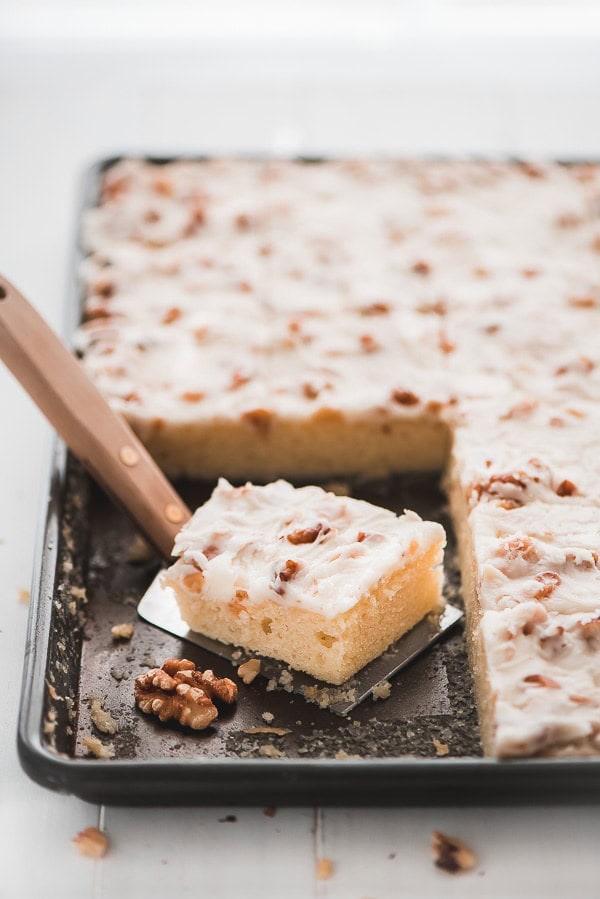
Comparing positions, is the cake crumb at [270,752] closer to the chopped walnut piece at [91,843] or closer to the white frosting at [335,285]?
the chopped walnut piece at [91,843]

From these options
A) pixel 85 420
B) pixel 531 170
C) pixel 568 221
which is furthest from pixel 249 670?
pixel 531 170

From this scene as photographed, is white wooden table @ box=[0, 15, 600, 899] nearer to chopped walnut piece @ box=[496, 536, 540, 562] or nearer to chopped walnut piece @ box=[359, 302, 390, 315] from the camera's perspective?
chopped walnut piece @ box=[496, 536, 540, 562]

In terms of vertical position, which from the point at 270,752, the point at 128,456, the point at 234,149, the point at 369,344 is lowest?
the point at 270,752

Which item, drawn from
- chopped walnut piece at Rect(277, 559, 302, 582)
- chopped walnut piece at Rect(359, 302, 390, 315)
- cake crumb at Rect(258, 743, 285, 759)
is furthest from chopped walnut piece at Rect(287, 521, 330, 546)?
chopped walnut piece at Rect(359, 302, 390, 315)

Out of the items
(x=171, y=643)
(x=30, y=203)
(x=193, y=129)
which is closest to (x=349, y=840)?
(x=171, y=643)

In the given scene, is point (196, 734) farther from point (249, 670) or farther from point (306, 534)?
point (306, 534)

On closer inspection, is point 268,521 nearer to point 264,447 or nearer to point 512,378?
point 264,447

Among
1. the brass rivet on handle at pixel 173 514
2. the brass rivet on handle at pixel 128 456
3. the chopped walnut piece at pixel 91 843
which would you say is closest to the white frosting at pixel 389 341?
the brass rivet on handle at pixel 173 514
